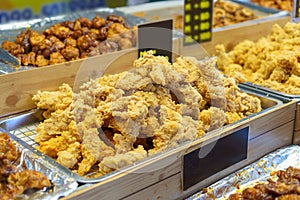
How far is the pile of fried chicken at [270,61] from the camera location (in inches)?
101

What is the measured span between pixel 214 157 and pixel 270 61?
3.04 ft

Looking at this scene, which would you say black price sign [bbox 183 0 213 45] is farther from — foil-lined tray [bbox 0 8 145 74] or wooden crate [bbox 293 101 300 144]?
wooden crate [bbox 293 101 300 144]

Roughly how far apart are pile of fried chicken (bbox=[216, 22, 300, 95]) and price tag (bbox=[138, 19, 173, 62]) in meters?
0.39

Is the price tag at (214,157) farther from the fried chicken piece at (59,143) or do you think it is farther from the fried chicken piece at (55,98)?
the fried chicken piece at (55,98)

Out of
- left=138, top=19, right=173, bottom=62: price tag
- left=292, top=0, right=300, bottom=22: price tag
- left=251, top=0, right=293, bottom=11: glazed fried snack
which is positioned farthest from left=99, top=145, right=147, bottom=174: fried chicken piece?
left=251, top=0, right=293, bottom=11: glazed fried snack

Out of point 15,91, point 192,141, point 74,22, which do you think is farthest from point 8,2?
point 192,141

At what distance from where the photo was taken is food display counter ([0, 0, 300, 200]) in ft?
5.74

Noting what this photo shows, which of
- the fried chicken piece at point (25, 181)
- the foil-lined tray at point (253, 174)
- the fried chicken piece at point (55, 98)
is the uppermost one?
the fried chicken piece at point (55, 98)

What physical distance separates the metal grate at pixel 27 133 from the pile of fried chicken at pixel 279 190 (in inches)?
34.8

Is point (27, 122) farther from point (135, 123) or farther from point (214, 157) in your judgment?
point (214, 157)

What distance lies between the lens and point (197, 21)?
9.73 feet

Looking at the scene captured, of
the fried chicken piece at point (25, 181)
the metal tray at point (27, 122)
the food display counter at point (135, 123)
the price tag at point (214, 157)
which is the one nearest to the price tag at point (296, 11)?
the food display counter at point (135, 123)

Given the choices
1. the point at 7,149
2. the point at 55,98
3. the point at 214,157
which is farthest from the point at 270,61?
the point at 7,149

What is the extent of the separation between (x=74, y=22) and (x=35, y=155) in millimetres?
1368
